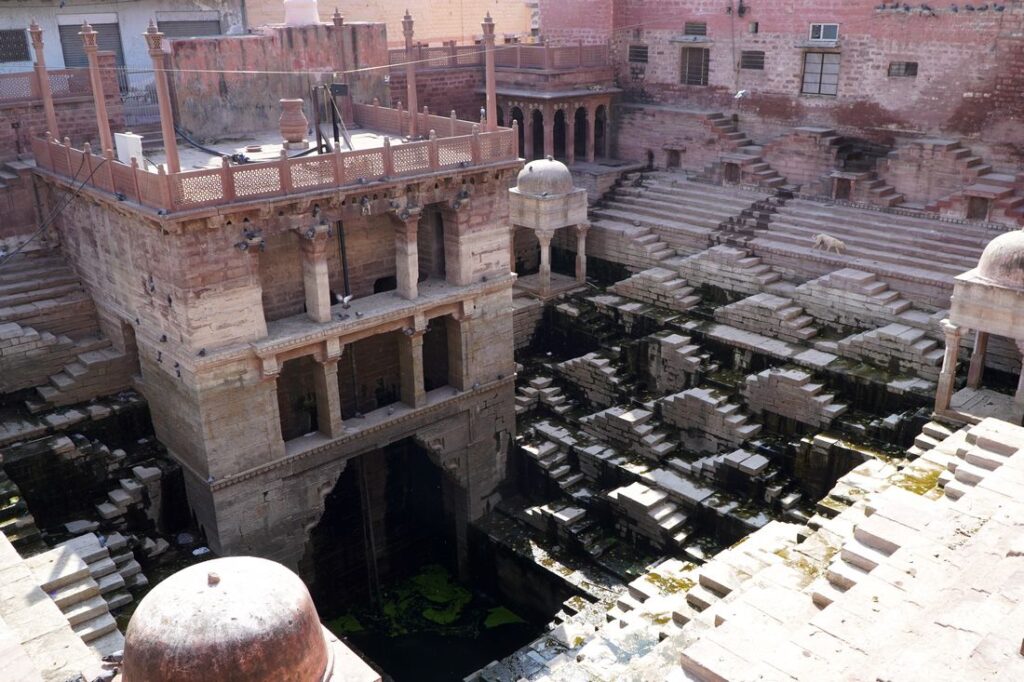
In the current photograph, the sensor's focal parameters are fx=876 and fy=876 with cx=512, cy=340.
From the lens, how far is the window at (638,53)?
27.4 m

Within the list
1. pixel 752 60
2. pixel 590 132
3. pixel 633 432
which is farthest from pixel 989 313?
pixel 590 132

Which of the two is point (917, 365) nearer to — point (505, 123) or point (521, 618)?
point (521, 618)

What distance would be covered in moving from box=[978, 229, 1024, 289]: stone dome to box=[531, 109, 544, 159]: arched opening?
1531 cm

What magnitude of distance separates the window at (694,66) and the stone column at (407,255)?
1399 cm

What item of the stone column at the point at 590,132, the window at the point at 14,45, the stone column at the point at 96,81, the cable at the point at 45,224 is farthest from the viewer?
the stone column at the point at 590,132

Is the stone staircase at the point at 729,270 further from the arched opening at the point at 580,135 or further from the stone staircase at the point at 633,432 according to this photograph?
the arched opening at the point at 580,135

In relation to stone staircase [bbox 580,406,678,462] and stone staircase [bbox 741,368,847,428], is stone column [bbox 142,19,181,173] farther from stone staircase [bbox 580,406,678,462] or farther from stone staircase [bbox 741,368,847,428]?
stone staircase [bbox 741,368,847,428]

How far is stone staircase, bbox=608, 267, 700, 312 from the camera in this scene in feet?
68.8

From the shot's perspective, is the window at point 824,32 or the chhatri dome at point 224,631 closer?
the chhatri dome at point 224,631

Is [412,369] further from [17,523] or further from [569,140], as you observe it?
[569,140]

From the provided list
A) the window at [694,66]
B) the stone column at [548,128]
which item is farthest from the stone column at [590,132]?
the window at [694,66]

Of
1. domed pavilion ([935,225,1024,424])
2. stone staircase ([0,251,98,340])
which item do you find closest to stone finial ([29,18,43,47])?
stone staircase ([0,251,98,340])

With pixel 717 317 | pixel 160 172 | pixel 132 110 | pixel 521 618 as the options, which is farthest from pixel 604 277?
pixel 160 172

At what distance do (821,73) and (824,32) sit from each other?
105 cm
